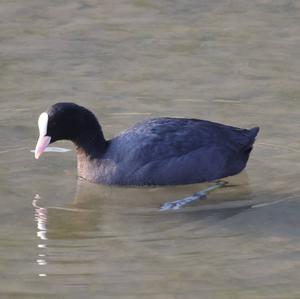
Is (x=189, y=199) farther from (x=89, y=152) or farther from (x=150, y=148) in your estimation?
(x=89, y=152)

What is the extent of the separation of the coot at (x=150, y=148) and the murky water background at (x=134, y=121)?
107mm

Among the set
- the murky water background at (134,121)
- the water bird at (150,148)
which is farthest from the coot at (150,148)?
the murky water background at (134,121)

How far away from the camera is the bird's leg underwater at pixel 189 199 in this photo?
7.55 meters

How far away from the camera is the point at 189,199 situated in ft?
25.4

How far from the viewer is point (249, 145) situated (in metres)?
8.27

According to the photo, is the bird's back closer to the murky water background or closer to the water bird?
the water bird

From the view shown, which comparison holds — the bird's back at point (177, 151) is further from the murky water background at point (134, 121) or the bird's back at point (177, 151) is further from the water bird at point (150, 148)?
the murky water background at point (134, 121)

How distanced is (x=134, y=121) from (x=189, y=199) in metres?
1.42

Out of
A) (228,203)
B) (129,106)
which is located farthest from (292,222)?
(129,106)

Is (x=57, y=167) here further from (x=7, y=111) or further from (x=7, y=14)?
(x=7, y=14)

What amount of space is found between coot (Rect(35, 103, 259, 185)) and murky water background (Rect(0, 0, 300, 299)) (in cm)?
11

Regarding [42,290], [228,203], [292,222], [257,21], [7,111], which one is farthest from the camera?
[257,21]

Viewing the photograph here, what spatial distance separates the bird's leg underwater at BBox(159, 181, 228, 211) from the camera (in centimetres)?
755

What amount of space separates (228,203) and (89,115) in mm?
1190
